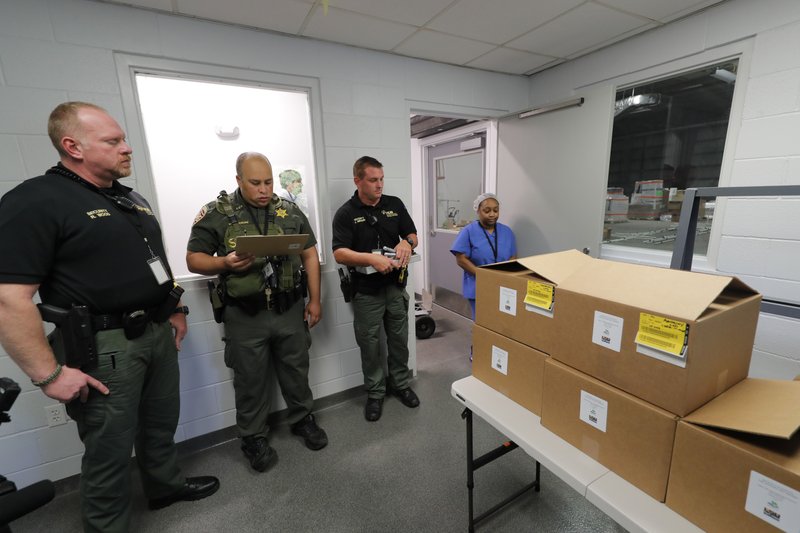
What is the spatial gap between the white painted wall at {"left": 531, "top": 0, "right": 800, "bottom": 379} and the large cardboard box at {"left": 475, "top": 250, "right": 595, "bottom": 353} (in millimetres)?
1372

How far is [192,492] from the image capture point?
1765 millimetres

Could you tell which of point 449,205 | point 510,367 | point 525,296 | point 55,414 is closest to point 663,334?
point 525,296

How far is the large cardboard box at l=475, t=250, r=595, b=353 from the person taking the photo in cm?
106

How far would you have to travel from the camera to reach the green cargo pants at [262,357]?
1871 millimetres

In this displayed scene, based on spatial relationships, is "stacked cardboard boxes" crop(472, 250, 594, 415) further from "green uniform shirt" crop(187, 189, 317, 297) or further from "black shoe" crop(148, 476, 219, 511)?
"black shoe" crop(148, 476, 219, 511)

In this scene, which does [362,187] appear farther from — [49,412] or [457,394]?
[49,412]

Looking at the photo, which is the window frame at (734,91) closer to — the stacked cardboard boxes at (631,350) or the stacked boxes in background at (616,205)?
the stacked boxes in background at (616,205)

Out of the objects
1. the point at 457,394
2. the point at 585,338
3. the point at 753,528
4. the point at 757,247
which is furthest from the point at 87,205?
the point at 757,247

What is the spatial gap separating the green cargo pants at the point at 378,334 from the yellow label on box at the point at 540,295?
4.36ft

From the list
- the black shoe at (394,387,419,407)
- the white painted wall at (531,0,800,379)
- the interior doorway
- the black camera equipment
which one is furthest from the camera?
the interior doorway

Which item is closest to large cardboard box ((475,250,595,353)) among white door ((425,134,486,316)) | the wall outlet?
the wall outlet

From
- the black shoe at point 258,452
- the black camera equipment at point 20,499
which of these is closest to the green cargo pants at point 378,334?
the black shoe at point 258,452

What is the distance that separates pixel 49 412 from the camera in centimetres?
176

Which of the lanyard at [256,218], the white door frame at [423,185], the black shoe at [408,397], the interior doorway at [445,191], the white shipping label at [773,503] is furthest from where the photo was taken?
the white door frame at [423,185]
